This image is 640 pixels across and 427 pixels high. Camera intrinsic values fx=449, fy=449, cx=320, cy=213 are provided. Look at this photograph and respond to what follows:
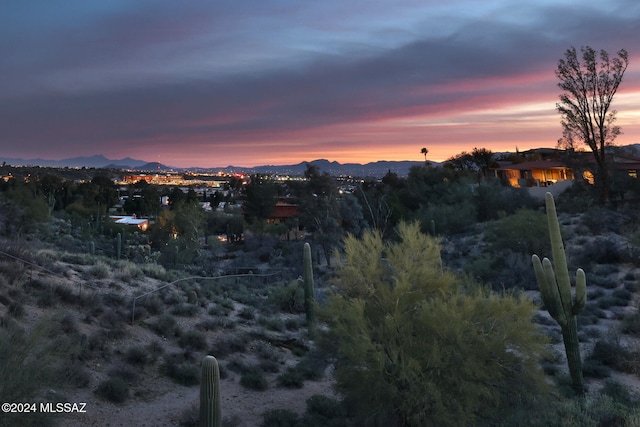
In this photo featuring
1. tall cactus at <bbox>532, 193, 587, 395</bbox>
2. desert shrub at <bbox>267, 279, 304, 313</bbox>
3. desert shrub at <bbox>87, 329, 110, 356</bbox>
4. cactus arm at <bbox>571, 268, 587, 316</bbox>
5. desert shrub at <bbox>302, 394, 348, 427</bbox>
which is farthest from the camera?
desert shrub at <bbox>267, 279, 304, 313</bbox>

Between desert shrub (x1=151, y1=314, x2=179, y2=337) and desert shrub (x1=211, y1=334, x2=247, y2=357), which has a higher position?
desert shrub (x1=151, y1=314, x2=179, y2=337)

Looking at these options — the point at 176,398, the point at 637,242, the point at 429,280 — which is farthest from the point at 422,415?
the point at 637,242

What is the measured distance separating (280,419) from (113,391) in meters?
3.42

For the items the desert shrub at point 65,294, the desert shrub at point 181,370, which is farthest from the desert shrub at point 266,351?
the desert shrub at point 65,294

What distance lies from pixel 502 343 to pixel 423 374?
1.58 m

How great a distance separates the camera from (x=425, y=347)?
7.59 meters

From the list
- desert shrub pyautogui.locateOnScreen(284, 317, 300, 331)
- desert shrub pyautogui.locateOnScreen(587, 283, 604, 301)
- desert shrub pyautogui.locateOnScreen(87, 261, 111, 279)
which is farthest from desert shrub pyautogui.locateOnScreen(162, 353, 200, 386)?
desert shrub pyautogui.locateOnScreen(587, 283, 604, 301)

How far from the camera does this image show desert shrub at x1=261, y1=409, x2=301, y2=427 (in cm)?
860

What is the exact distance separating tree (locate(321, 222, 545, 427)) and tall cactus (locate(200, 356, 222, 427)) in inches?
89.6

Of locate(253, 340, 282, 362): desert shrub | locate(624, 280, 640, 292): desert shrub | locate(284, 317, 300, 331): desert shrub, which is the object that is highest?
locate(624, 280, 640, 292): desert shrub

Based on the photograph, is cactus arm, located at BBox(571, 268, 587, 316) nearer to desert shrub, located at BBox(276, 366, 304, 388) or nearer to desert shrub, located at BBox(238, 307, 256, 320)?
desert shrub, located at BBox(276, 366, 304, 388)

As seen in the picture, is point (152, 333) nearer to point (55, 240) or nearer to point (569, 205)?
point (55, 240)

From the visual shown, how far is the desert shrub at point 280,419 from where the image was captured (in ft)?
28.2

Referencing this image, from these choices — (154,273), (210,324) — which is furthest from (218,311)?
(154,273)
